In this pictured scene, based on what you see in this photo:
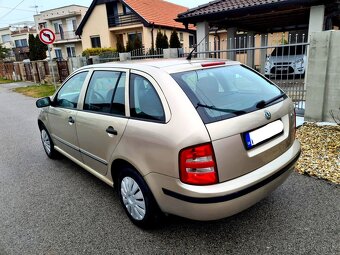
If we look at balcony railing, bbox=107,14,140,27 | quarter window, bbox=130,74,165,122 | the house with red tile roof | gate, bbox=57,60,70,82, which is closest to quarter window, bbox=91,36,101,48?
the house with red tile roof

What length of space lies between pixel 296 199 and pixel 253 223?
2.40 feet

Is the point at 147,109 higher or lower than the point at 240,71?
lower

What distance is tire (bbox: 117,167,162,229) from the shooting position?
98.3 inches

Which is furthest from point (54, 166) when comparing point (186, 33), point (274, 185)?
point (186, 33)

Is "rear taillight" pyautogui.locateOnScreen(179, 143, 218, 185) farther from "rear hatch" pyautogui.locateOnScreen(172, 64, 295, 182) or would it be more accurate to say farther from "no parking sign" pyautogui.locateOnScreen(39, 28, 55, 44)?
"no parking sign" pyautogui.locateOnScreen(39, 28, 55, 44)

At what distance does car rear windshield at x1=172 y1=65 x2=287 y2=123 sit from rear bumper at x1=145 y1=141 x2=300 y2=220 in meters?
0.53

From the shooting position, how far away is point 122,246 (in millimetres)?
2502


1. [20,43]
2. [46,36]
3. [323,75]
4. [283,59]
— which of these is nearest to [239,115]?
[323,75]

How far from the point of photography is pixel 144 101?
2535 mm

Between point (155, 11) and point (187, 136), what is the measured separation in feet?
87.3

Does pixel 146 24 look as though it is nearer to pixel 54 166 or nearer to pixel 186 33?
pixel 186 33

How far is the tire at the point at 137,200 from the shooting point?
250 cm

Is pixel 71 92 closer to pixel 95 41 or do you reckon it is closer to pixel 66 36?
pixel 95 41

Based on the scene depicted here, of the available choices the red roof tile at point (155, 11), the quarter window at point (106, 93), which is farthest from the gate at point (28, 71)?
the quarter window at point (106, 93)
